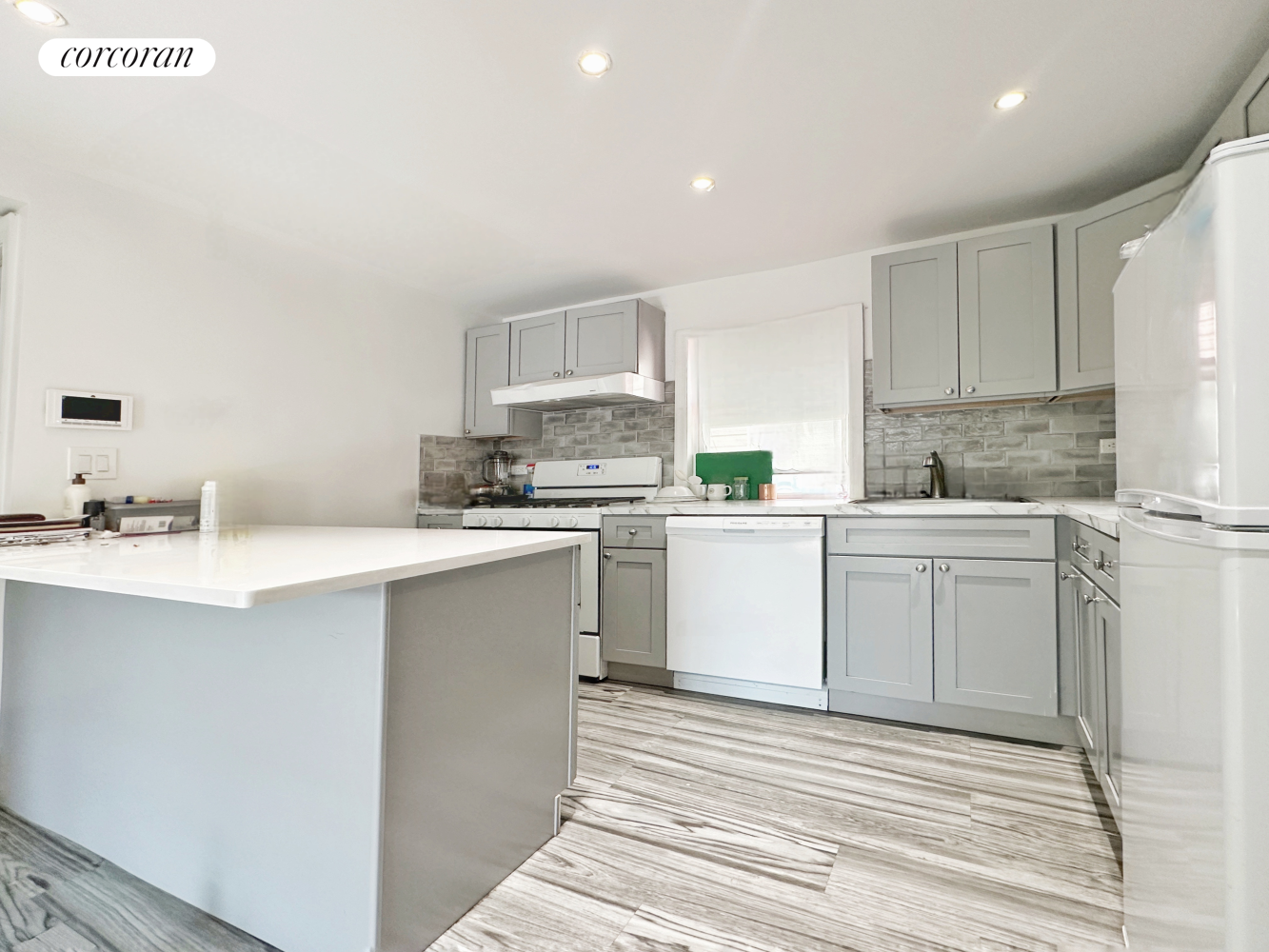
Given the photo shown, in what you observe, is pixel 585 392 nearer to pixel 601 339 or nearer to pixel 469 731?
pixel 601 339

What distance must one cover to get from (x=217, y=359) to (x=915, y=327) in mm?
3211

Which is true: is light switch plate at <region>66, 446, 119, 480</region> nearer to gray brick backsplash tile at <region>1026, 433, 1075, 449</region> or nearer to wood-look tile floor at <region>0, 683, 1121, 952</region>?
wood-look tile floor at <region>0, 683, 1121, 952</region>

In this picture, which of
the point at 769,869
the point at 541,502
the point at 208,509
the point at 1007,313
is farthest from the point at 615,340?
the point at 769,869

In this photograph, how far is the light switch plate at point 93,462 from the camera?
7.64 feet

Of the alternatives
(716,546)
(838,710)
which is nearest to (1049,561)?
(838,710)

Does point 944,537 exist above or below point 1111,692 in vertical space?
above

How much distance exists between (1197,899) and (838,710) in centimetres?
197

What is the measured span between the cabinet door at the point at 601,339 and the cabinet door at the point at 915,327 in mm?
1345

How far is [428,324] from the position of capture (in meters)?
3.98

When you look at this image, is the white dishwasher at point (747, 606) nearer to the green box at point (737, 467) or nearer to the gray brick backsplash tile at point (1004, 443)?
the green box at point (737, 467)

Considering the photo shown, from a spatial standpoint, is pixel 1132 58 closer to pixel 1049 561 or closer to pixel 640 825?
pixel 1049 561

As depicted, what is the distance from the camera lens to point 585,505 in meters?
3.80

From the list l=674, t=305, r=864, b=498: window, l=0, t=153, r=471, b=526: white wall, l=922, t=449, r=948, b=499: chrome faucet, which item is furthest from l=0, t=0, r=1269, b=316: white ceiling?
l=922, t=449, r=948, b=499: chrome faucet

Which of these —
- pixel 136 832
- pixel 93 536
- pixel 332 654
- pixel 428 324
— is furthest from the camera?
pixel 428 324
